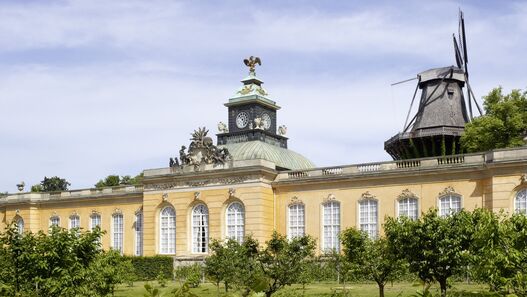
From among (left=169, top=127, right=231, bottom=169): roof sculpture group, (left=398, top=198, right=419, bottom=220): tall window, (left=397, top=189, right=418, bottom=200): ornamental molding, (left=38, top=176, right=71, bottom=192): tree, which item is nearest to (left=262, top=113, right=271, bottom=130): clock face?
(left=169, top=127, right=231, bottom=169): roof sculpture group

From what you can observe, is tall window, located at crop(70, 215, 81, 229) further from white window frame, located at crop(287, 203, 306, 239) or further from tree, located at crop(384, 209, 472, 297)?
tree, located at crop(384, 209, 472, 297)

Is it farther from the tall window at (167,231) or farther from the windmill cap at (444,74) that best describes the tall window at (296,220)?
the windmill cap at (444,74)

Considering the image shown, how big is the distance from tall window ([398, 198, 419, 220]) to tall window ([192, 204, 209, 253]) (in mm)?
11206

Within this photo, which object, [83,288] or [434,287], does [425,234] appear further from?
[83,288]

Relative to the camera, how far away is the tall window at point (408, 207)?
37500mm

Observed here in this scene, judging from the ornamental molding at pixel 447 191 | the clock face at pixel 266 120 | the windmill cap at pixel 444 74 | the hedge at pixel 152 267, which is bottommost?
the hedge at pixel 152 267

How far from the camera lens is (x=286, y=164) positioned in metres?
45.5

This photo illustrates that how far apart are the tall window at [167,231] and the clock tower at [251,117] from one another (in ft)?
22.6

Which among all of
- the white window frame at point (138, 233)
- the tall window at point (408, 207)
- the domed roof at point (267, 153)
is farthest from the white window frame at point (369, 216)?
the white window frame at point (138, 233)

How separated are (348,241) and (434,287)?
13.5ft

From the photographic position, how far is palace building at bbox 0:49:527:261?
3641cm

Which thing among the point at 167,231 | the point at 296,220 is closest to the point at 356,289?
the point at 296,220

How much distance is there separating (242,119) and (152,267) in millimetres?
11517

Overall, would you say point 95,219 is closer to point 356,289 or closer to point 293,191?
point 293,191
